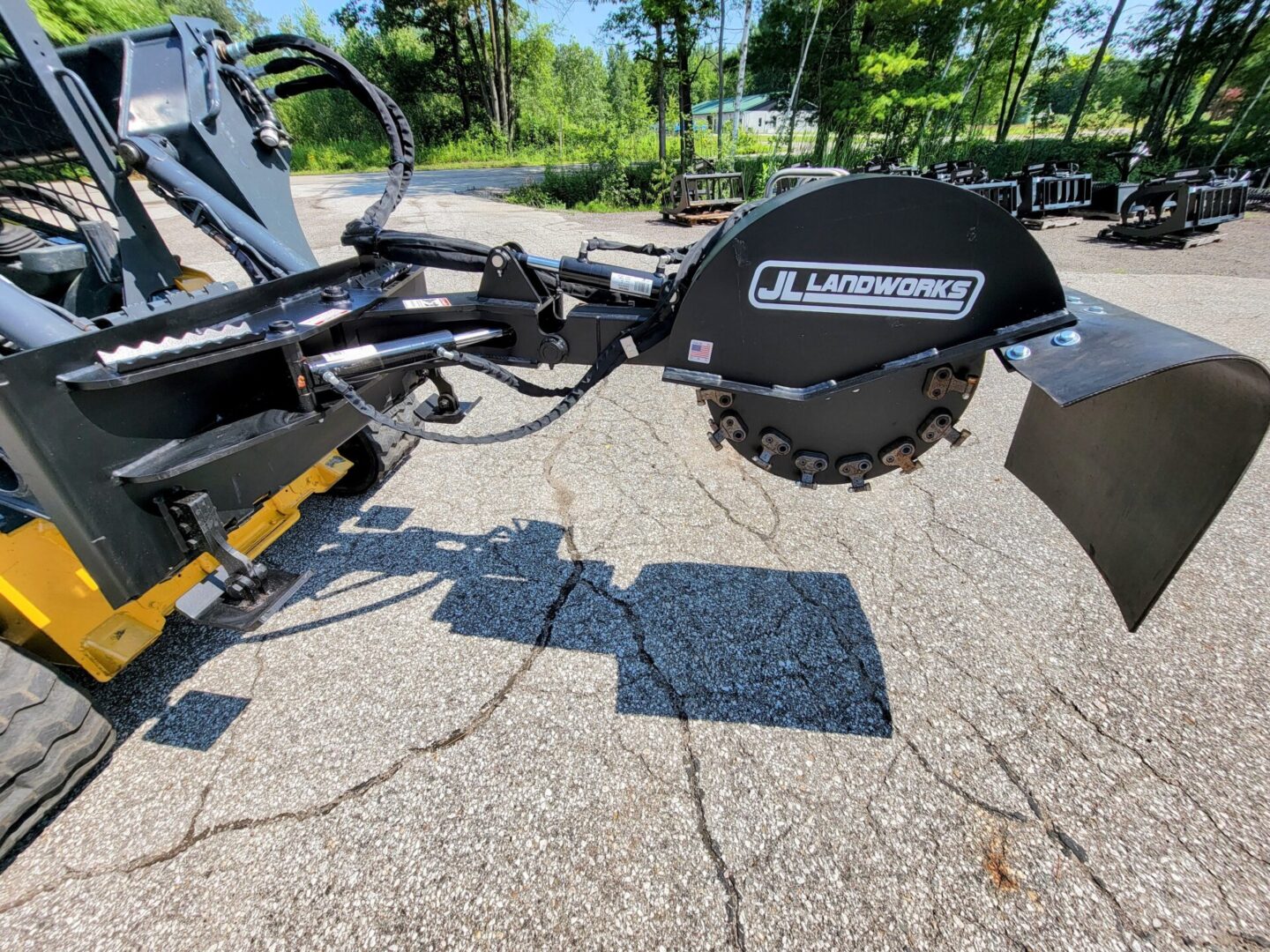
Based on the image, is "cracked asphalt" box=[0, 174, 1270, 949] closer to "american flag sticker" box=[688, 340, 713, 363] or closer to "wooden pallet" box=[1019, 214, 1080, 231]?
"american flag sticker" box=[688, 340, 713, 363]

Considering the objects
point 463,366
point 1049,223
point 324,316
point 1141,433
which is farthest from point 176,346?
point 1049,223

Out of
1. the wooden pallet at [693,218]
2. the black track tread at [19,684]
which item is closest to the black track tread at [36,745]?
the black track tread at [19,684]

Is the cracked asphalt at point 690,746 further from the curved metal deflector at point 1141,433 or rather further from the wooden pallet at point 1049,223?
the wooden pallet at point 1049,223

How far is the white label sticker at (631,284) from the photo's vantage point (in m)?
1.77

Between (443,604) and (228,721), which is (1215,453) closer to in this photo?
(443,604)

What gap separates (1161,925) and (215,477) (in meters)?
2.95

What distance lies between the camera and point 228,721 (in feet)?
6.77

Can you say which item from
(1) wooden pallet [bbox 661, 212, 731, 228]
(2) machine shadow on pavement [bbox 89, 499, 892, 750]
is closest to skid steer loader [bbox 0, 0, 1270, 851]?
(2) machine shadow on pavement [bbox 89, 499, 892, 750]

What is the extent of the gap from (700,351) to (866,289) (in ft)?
1.53

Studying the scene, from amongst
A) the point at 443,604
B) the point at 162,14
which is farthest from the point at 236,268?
the point at 443,604

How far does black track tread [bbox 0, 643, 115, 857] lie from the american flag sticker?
216 cm

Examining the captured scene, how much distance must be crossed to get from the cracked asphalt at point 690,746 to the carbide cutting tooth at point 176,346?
4.29 feet

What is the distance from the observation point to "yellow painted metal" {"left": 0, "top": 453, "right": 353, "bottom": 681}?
1655mm

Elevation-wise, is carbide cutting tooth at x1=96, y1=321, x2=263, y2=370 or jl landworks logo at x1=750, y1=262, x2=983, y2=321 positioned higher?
jl landworks logo at x1=750, y1=262, x2=983, y2=321
